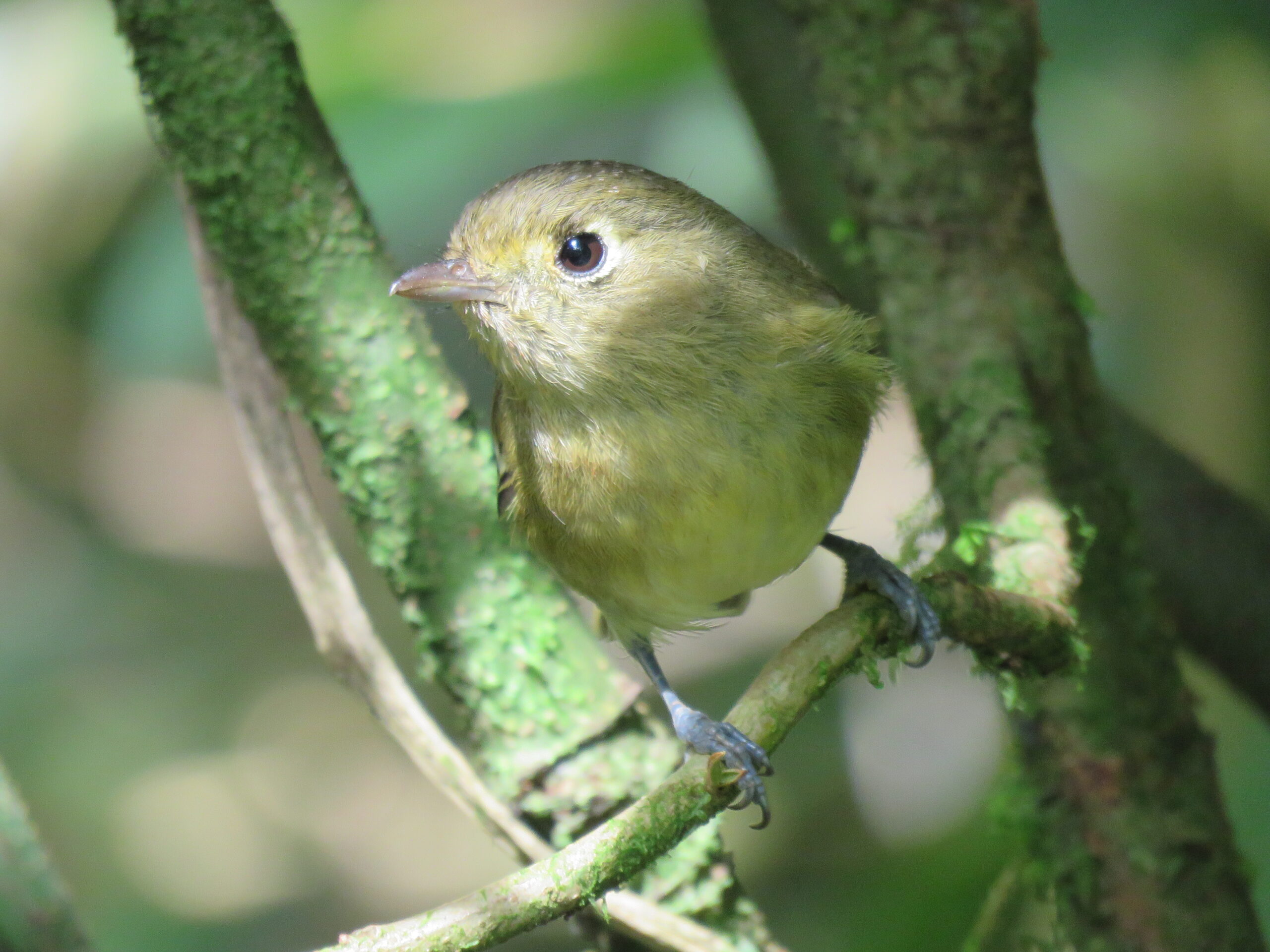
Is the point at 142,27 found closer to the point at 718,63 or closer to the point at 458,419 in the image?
the point at 458,419

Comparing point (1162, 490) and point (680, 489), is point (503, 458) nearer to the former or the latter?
point (680, 489)

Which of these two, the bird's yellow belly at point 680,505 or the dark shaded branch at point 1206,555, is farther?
the dark shaded branch at point 1206,555

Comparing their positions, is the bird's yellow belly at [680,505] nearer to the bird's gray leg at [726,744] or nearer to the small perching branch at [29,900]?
the bird's gray leg at [726,744]

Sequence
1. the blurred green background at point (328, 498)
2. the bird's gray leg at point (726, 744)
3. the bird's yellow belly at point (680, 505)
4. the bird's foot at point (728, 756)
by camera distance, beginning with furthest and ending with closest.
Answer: the blurred green background at point (328, 498)
the bird's yellow belly at point (680, 505)
the bird's gray leg at point (726, 744)
the bird's foot at point (728, 756)

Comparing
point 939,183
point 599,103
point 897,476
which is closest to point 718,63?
point 599,103

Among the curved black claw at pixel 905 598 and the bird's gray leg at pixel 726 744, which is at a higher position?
the curved black claw at pixel 905 598

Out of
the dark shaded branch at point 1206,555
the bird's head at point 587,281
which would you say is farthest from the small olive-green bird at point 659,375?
the dark shaded branch at point 1206,555

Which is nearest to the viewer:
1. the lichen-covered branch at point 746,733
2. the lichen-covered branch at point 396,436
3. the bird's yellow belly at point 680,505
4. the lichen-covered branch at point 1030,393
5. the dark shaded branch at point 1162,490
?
the lichen-covered branch at point 746,733

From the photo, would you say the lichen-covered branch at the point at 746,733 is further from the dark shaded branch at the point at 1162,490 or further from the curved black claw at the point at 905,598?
the dark shaded branch at the point at 1162,490
